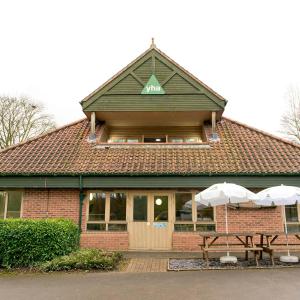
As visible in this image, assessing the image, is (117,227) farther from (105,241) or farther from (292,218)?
(292,218)

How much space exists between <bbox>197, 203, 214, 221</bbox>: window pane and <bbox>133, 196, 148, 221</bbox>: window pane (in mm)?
2154

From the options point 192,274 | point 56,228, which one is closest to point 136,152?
point 56,228

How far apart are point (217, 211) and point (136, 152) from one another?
4.23 metres

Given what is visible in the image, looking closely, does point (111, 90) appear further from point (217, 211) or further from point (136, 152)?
point (217, 211)

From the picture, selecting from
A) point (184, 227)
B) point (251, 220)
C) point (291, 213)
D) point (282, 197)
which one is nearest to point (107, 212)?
point (184, 227)

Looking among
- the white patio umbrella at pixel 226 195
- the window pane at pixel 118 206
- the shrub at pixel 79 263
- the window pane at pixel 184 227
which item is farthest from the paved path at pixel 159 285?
the window pane at pixel 118 206

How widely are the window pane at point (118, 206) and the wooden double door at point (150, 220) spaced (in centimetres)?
25

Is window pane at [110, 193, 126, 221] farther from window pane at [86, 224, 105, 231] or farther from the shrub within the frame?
the shrub

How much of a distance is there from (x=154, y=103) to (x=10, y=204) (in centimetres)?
746

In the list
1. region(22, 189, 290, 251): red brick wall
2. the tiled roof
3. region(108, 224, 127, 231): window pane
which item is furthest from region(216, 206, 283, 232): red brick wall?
region(108, 224, 127, 231): window pane

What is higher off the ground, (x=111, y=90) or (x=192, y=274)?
(x=111, y=90)

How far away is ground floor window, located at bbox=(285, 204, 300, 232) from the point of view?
12.6 m

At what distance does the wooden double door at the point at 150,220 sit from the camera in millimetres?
12609

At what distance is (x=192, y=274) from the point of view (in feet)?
28.0
